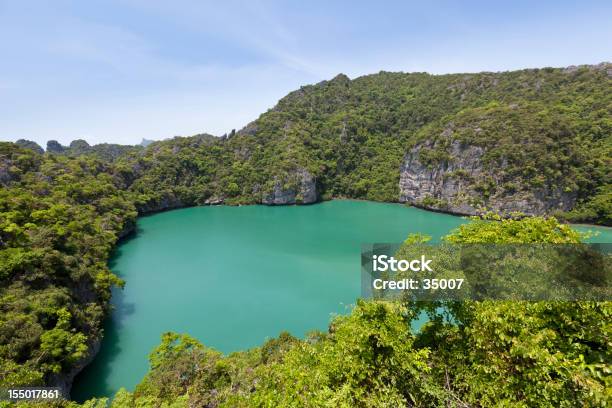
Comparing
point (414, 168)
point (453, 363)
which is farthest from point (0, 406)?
point (414, 168)

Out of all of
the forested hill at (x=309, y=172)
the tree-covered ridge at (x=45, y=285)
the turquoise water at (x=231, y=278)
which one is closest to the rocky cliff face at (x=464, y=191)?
the forested hill at (x=309, y=172)

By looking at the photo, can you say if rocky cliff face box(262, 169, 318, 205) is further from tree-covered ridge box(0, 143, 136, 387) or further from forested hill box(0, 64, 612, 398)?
tree-covered ridge box(0, 143, 136, 387)

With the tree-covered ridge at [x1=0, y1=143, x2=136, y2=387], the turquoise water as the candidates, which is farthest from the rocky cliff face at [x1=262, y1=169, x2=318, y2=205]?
the tree-covered ridge at [x1=0, y1=143, x2=136, y2=387]

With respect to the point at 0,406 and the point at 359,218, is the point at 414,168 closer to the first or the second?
the point at 359,218

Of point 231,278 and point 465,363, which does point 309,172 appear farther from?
point 465,363

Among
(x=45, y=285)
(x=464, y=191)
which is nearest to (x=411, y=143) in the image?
(x=464, y=191)
